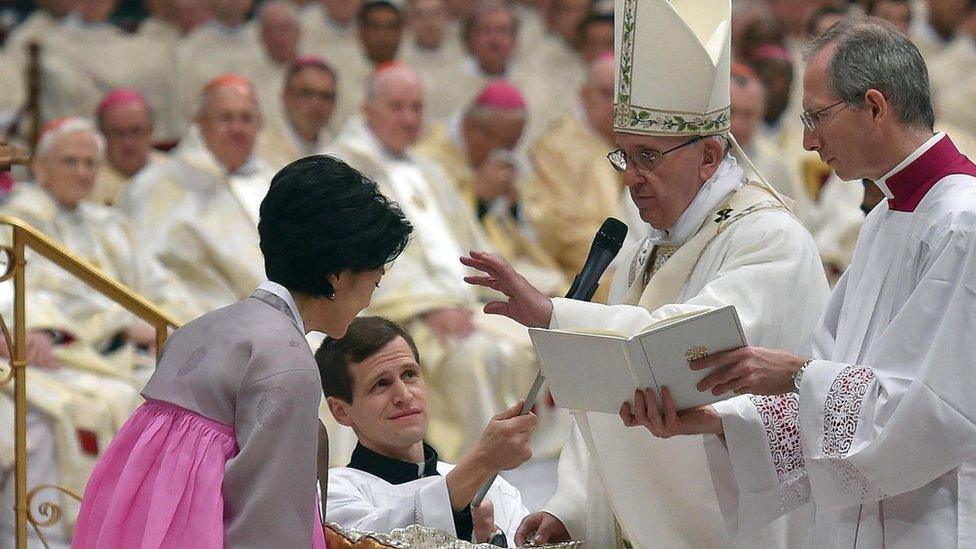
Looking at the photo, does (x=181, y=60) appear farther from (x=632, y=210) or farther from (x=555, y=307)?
(x=555, y=307)

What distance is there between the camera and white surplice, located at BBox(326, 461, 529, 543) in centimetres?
346

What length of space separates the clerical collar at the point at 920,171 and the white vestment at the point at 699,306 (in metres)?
0.42

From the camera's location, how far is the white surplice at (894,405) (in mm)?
3160

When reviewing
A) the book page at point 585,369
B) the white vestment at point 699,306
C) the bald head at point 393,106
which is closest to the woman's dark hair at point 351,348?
the white vestment at point 699,306

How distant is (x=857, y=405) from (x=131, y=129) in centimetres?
554

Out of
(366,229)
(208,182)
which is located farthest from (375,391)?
(208,182)

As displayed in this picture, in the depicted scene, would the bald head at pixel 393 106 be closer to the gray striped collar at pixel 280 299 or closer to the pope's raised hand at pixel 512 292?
the pope's raised hand at pixel 512 292

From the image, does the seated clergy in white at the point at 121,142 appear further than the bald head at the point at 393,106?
No

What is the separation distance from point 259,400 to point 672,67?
159 cm

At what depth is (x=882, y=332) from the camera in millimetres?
3309

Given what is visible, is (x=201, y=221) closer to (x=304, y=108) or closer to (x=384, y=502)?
(x=304, y=108)

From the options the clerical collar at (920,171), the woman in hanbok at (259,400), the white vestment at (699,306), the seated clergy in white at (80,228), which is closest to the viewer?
the woman in hanbok at (259,400)

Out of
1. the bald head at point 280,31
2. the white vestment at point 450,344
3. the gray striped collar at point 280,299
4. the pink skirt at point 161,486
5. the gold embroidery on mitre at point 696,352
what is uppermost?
the bald head at point 280,31

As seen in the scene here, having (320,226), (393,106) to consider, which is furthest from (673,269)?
(393,106)
